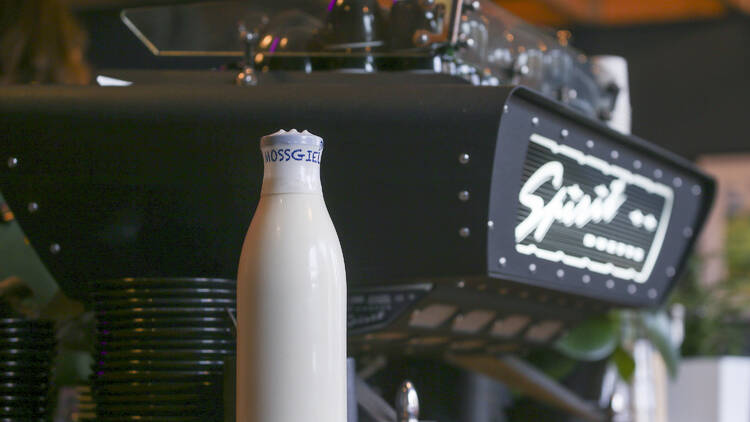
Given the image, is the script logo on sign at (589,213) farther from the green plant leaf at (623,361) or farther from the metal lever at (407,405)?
the green plant leaf at (623,361)

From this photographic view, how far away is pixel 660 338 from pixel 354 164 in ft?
4.88

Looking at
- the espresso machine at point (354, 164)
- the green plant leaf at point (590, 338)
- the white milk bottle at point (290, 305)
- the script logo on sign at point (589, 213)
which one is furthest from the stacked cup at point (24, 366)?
the green plant leaf at point (590, 338)

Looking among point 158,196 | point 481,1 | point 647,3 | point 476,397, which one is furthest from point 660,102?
point 158,196

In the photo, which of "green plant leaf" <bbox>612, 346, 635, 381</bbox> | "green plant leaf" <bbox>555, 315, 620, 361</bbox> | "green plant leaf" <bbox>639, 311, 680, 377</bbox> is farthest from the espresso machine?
"green plant leaf" <bbox>639, 311, 680, 377</bbox>

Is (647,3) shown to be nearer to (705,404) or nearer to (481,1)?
(705,404)

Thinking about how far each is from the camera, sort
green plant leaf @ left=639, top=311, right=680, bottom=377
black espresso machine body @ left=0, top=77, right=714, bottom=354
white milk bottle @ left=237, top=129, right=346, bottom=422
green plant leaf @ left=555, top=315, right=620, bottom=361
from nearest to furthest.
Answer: white milk bottle @ left=237, top=129, right=346, bottom=422 < black espresso machine body @ left=0, top=77, right=714, bottom=354 < green plant leaf @ left=555, top=315, right=620, bottom=361 < green plant leaf @ left=639, top=311, right=680, bottom=377

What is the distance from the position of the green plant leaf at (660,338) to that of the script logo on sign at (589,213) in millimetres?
736

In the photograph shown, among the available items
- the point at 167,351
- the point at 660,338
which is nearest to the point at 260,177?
the point at 167,351

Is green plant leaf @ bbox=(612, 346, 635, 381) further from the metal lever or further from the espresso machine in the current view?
the metal lever

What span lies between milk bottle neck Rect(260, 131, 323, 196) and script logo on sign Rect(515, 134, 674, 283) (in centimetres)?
46

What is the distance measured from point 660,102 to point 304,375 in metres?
5.10

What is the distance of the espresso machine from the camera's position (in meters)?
1.21

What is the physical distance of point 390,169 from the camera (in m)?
1.23

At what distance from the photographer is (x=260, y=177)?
1219 millimetres
